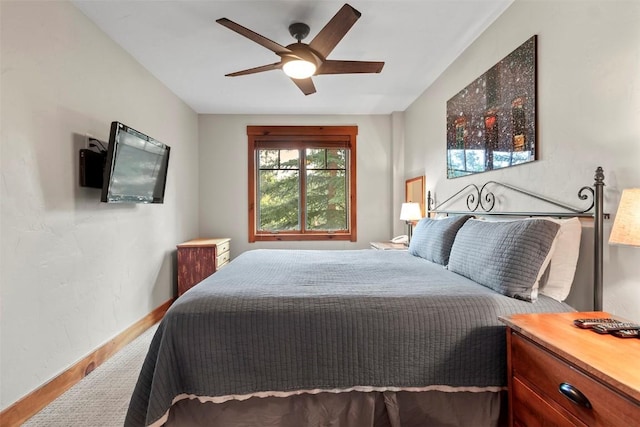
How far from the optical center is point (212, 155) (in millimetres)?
4773

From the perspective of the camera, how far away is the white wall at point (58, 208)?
70.3 inches

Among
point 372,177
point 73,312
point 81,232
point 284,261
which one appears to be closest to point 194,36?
point 81,232

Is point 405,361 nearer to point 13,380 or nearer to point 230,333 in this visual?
point 230,333

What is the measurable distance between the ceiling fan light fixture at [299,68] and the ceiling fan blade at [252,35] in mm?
111

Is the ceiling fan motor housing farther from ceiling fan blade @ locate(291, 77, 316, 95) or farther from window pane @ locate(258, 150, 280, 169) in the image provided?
window pane @ locate(258, 150, 280, 169)

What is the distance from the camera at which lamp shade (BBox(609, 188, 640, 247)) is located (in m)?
1.15

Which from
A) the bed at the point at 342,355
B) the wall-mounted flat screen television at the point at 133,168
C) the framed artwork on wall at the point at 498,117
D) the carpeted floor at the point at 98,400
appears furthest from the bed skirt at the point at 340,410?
the wall-mounted flat screen television at the point at 133,168

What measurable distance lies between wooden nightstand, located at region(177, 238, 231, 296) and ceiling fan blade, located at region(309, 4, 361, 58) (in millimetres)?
2608

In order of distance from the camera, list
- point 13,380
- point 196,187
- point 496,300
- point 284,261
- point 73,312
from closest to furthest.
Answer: point 496,300, point 13,380, point 73,312, point 284,261, point 196,187

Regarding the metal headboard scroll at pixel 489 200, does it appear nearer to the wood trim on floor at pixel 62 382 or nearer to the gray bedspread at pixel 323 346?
the gray bedspread at pixel 323 346

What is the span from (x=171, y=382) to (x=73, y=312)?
52.4 inches

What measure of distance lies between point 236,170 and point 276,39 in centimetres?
240

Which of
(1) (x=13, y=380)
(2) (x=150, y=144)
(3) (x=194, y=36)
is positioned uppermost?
(3) (x=194, y=36)

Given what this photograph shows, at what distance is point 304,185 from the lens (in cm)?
488
